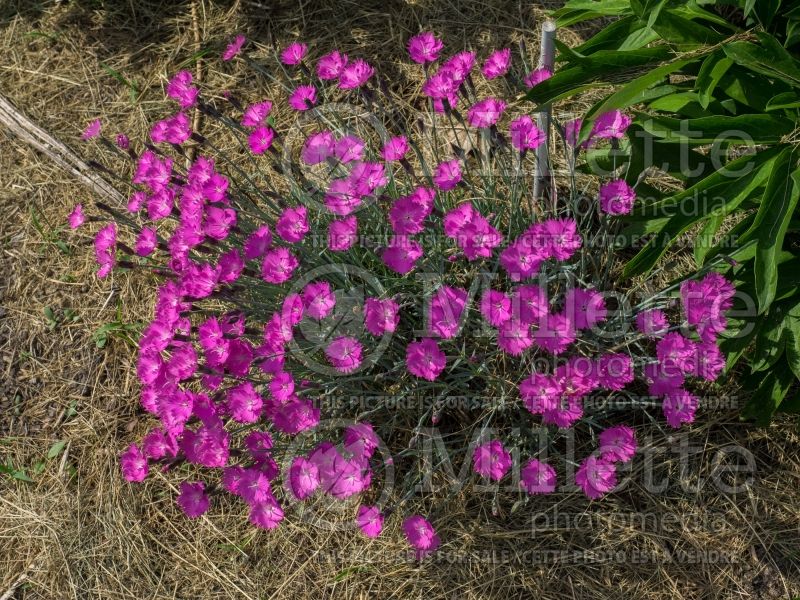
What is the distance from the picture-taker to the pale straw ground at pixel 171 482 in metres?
2.24

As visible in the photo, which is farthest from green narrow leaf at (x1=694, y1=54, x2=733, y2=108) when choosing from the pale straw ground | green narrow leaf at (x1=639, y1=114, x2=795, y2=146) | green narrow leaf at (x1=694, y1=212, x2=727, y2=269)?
the pale straw ground

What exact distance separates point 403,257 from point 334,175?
82 cm

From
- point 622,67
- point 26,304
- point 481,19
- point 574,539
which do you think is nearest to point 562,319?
point 622,67

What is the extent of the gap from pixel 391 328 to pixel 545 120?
806mm

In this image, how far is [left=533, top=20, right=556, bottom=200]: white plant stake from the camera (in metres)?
2.11

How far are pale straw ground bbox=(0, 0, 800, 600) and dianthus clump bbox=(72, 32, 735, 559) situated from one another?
0.15 metres

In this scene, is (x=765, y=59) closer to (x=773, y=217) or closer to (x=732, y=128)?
(x=732, y=128)

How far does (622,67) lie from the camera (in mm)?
1846

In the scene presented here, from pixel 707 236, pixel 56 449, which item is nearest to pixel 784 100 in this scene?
A: pixel 707 236

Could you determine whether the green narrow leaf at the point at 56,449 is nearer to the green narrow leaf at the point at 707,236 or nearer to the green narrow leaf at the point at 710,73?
the green narrow leaf at the point at 707,236

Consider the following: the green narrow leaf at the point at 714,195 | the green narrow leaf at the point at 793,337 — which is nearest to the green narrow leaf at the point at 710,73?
the green narrow leaf at the point at 714,195

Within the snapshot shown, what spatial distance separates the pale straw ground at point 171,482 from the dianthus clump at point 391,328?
0.15 metres

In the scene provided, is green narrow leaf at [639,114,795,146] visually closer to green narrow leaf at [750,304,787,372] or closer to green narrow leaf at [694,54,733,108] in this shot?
green narrow leaf at [694,54,733,108]

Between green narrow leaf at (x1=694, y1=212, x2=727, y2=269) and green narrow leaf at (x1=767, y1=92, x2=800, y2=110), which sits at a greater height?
green narrow leaf at (x1=767, y1=92, x2=800, y2=110)
